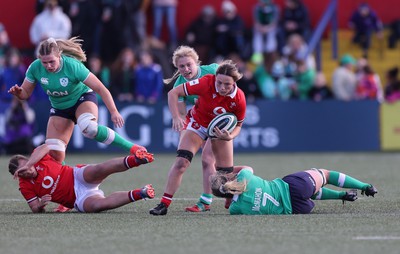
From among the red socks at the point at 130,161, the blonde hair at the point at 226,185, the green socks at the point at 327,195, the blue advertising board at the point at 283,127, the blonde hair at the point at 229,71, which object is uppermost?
the blonde hair at the point at 229,71

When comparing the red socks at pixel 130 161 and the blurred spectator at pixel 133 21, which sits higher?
the blurred spectator at pixel 133 21

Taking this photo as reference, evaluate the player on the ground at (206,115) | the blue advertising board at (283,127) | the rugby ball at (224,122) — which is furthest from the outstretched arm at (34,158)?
the blue advertising board at (283,127)

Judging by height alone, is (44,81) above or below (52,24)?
below

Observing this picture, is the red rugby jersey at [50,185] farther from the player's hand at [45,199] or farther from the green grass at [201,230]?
the green grass at [201,230]

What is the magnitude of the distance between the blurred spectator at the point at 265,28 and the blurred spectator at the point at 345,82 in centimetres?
184

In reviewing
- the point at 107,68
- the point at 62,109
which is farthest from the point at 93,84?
the point at 107,68

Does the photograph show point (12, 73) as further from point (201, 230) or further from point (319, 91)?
point (201, 230)

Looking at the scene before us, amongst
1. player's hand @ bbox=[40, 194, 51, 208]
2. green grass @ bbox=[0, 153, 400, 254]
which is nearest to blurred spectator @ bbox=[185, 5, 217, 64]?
green grass @ bbox=[0, 153, 400, 254]

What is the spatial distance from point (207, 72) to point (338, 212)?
205 centimetres

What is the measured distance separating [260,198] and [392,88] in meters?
11.7

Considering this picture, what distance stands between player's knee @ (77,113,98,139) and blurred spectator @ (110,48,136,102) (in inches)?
383

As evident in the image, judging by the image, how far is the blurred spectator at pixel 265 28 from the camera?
22047 mm

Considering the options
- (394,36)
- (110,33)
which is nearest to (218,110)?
(110,33)

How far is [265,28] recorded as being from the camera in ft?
72.4
